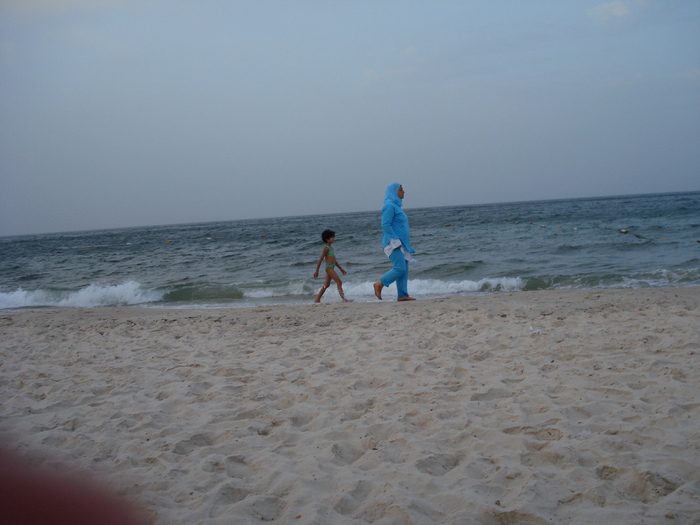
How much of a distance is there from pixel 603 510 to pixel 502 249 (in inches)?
558

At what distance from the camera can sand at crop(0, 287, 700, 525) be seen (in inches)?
89.3

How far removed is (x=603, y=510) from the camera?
2141 mm

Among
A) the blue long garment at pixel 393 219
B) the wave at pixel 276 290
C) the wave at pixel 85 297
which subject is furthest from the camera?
the wave at pixel 85 297

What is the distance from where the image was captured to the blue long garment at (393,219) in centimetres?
789

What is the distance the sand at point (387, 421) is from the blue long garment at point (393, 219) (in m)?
2.63

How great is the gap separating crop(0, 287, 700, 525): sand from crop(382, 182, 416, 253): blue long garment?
2629 mm

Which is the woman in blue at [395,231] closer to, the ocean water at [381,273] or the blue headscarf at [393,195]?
the blue headscarf at [393,195]

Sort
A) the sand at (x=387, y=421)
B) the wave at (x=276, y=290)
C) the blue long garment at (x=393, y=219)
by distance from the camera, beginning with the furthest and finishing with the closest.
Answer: the wave at (x=276, y=290) < the blue long garment at (x=393, y=219) < the sand at (x=387, y=421)

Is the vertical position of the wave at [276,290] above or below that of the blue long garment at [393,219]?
below

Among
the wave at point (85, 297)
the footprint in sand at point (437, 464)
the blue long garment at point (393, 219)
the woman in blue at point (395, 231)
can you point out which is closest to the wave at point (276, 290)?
the wave at point (85, 297)

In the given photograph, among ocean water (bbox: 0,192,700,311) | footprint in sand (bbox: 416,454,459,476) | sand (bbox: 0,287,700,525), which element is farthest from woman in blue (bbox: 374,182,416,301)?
footprint in sand (bbox: 416,454,459,476)

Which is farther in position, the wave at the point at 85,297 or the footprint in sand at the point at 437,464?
the wave at the point at 85,297

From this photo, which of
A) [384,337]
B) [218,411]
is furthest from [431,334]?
[218,411]

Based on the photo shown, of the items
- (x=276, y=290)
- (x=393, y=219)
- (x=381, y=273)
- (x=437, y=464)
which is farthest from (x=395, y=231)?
(x=437, y=464)
